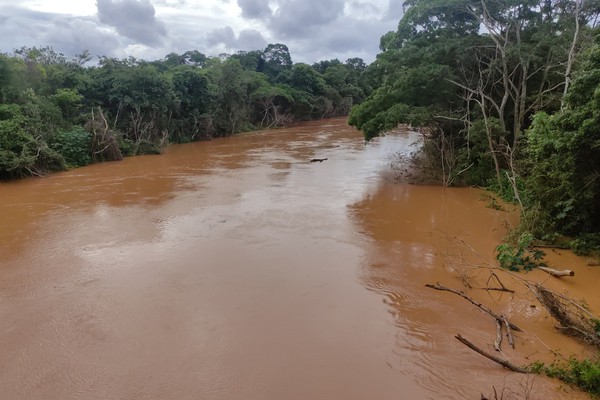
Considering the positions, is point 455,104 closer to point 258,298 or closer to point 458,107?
point 458,107

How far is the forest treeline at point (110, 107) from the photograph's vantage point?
1658 centimetres

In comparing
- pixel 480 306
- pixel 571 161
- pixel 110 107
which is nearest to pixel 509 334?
pixel 480 306

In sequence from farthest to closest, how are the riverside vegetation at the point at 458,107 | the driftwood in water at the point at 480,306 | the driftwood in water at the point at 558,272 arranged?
the riverside vegetation at the point at 458,107 → the driftwood in water at the point at 558,272 → the driftwood in water at the point at 480,306

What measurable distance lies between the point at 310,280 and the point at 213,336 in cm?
221

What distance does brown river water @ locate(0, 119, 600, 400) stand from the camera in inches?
190

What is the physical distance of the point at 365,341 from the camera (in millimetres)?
5574

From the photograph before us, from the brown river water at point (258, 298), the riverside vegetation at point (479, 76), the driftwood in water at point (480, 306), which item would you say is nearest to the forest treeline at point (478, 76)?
the riverside vegetation at point (479, 76)

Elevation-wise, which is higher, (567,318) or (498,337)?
(567,318)

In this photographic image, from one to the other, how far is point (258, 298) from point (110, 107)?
19850mm

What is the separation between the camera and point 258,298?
674cm

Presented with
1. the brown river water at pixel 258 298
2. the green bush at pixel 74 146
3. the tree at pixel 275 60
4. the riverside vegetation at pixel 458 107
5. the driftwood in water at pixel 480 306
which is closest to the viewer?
the brown river water at pixel 258 298

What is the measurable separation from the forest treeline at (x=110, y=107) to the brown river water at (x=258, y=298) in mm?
3725

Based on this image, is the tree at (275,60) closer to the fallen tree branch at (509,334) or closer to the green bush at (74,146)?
the green bush at (74,146)

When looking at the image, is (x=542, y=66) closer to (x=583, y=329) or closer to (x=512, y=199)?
(x=512, y=199)
